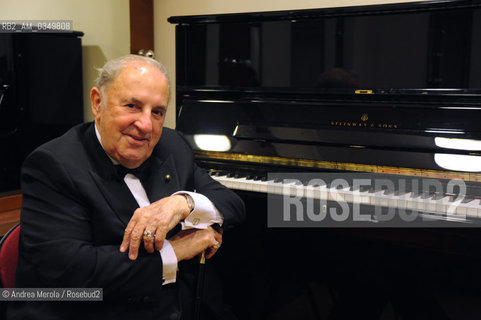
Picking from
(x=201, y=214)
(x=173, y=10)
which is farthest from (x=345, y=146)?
(x=173, y=10)

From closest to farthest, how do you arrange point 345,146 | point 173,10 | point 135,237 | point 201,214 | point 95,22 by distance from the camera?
point 135,237
point 201,214
point 345,146
point 173,10
point 95,22

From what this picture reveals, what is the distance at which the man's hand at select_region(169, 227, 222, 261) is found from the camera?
5.02 ft

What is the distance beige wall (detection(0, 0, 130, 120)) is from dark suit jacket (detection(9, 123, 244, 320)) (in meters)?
2.73

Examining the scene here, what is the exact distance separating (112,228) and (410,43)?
157 cm

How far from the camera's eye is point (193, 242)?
1.57 meters

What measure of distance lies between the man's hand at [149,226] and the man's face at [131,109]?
7.3 inches

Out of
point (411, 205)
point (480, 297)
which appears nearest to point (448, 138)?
point (411, 205)

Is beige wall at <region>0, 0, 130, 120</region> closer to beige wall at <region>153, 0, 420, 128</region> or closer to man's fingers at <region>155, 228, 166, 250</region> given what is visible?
beige wall at <region>153, 0, 420, 128</region>

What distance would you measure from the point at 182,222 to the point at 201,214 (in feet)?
0.23

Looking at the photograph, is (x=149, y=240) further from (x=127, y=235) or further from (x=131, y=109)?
(x=131, y=109)

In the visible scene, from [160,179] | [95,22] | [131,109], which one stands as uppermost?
[95,22]

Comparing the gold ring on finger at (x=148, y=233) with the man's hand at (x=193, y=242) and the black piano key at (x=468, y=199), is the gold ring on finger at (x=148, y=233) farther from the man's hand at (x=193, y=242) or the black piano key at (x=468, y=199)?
the black piano key at (x=468, y=199)

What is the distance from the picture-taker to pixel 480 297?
6.58 feet

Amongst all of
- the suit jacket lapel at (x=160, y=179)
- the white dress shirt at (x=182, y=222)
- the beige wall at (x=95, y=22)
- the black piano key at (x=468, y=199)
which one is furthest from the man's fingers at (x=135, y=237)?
the beige wall at (x=95, y=22)
